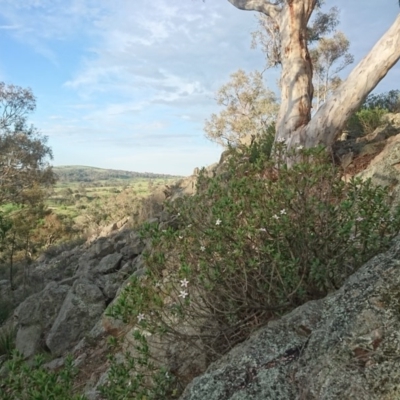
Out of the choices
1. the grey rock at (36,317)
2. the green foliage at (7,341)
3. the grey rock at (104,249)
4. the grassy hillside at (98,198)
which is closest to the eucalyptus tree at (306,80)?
the grey rock at (104,249)

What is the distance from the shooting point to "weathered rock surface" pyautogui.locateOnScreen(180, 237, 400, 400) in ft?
6.31

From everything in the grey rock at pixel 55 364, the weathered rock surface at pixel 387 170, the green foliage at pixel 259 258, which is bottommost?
the grey rock at pixel 55 364

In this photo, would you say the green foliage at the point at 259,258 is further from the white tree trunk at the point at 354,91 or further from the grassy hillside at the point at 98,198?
the grassy hillside at the point at 98,198

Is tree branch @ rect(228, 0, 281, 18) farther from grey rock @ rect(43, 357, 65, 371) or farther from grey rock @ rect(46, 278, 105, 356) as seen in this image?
grey rock @ rect(43, 357, 65, 371)

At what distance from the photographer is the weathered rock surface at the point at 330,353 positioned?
1.92 metres

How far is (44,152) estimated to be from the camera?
1208 inches

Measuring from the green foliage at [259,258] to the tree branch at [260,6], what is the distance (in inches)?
289

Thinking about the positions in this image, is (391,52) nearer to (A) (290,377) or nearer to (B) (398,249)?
(B) (398,249)

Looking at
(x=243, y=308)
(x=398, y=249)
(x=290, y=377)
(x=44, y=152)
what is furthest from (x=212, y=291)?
(x=44, y=152)

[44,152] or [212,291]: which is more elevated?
[44,152]

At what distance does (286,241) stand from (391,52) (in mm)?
5482

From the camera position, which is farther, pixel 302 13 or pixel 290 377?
pixel 302 13

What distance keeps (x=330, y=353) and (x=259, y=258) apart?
1280mm

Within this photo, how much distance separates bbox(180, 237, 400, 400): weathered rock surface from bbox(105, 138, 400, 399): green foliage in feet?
1.38
